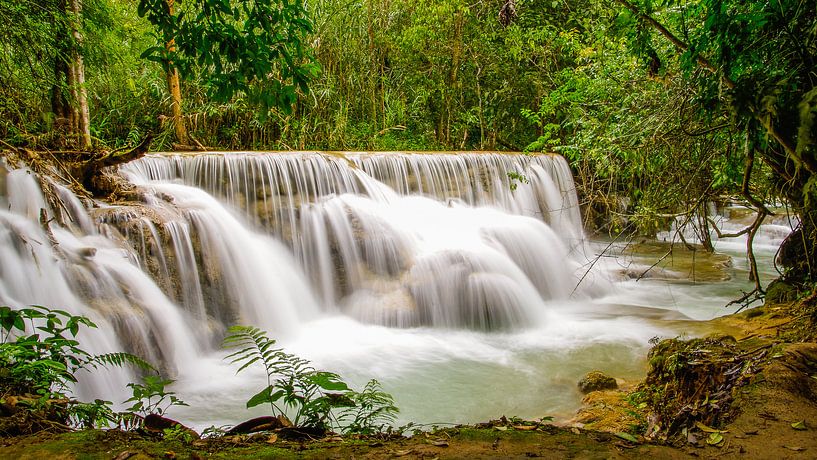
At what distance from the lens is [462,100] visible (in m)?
15.8

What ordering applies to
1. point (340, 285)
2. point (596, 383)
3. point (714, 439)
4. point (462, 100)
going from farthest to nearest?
1. point (462, 100)
2. point (340, 285)
3. point (596, 383)
4. point (714, 439)

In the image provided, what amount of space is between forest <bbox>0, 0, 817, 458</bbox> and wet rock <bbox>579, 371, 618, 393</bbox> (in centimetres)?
78

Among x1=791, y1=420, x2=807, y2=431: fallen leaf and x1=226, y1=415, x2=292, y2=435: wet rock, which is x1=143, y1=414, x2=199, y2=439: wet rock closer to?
x1=226, y1=415, x2=292, y2=435: wet rock

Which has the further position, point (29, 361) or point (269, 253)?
point (269, 253)

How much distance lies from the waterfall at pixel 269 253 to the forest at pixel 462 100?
0.49 ft

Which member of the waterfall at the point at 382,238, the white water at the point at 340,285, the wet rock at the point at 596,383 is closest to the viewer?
the wet rock at the point at 596,383

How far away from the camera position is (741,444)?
6.79 ft

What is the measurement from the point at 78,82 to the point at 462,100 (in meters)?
11.1

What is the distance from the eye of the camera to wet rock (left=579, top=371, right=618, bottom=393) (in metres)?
4.63

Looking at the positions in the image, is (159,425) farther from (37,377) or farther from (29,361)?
(29,361)

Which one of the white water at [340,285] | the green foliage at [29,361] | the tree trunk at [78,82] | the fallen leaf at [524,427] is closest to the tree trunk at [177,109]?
the white water at [340,285]

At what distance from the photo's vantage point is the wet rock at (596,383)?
15.2ft

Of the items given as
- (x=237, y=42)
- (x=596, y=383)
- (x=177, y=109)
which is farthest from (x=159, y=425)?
(x=177, y=109)

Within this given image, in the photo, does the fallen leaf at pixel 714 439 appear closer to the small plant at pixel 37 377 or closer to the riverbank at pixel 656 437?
the riverbank at pixel 656 437
